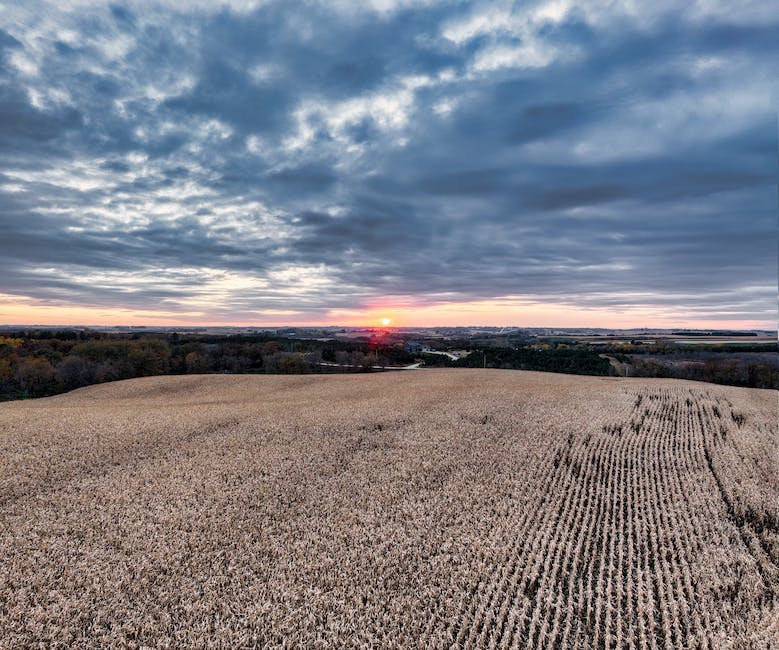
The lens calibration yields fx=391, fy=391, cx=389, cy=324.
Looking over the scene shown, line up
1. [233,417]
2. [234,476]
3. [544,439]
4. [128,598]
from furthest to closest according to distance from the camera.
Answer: [233,417]
[544,439]
[234,476]
[128,598]

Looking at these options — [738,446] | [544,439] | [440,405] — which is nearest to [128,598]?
[544,439]

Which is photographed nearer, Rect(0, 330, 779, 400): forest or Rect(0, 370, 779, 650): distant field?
Rect(0, 370, 779, 650): distant field

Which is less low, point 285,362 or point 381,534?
point 381,534

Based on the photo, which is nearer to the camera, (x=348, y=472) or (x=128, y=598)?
(x=128, y=598)

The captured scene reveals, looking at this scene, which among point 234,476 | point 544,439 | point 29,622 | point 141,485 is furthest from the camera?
point 544,439

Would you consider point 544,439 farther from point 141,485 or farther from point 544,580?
point 141,485

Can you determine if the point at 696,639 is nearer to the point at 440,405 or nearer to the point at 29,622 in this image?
the point at 29,622

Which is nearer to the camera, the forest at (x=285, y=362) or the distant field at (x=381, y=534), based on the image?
the distant field at (x=381, y=534)

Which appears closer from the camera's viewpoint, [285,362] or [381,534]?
[381,534]
